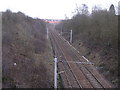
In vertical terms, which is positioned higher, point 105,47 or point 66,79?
point 105,47

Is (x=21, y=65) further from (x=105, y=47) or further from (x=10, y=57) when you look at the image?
(x=105, y=47)

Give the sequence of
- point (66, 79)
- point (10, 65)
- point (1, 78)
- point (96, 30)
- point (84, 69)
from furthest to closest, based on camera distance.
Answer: point (96, 30)
point (84, 69)
point (66, 79)
point (10, 65)
point (1, 78)

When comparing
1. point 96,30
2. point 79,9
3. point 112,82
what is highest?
point 79,9

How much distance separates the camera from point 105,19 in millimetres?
25375

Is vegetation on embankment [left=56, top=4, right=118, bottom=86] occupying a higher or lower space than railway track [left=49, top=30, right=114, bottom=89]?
higher

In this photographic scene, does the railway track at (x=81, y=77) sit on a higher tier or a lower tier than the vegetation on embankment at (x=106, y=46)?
lower

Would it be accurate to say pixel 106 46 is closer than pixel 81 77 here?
No

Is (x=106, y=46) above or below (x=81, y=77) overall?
above

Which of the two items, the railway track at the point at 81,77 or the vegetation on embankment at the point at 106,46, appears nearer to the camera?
the railway track at the point at 81,77

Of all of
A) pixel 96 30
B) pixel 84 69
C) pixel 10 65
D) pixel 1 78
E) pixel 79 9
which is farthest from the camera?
pixel 79 9

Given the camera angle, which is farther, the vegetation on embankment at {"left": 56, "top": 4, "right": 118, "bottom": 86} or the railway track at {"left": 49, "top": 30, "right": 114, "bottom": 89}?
the vegetation on embankment at {"left": 56, "top": 4, "right": 118, "bottom": 86}

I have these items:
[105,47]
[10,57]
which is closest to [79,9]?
[105,47]

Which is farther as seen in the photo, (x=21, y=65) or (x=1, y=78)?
(x=21, y=65)

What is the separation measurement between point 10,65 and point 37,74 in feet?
6.58
